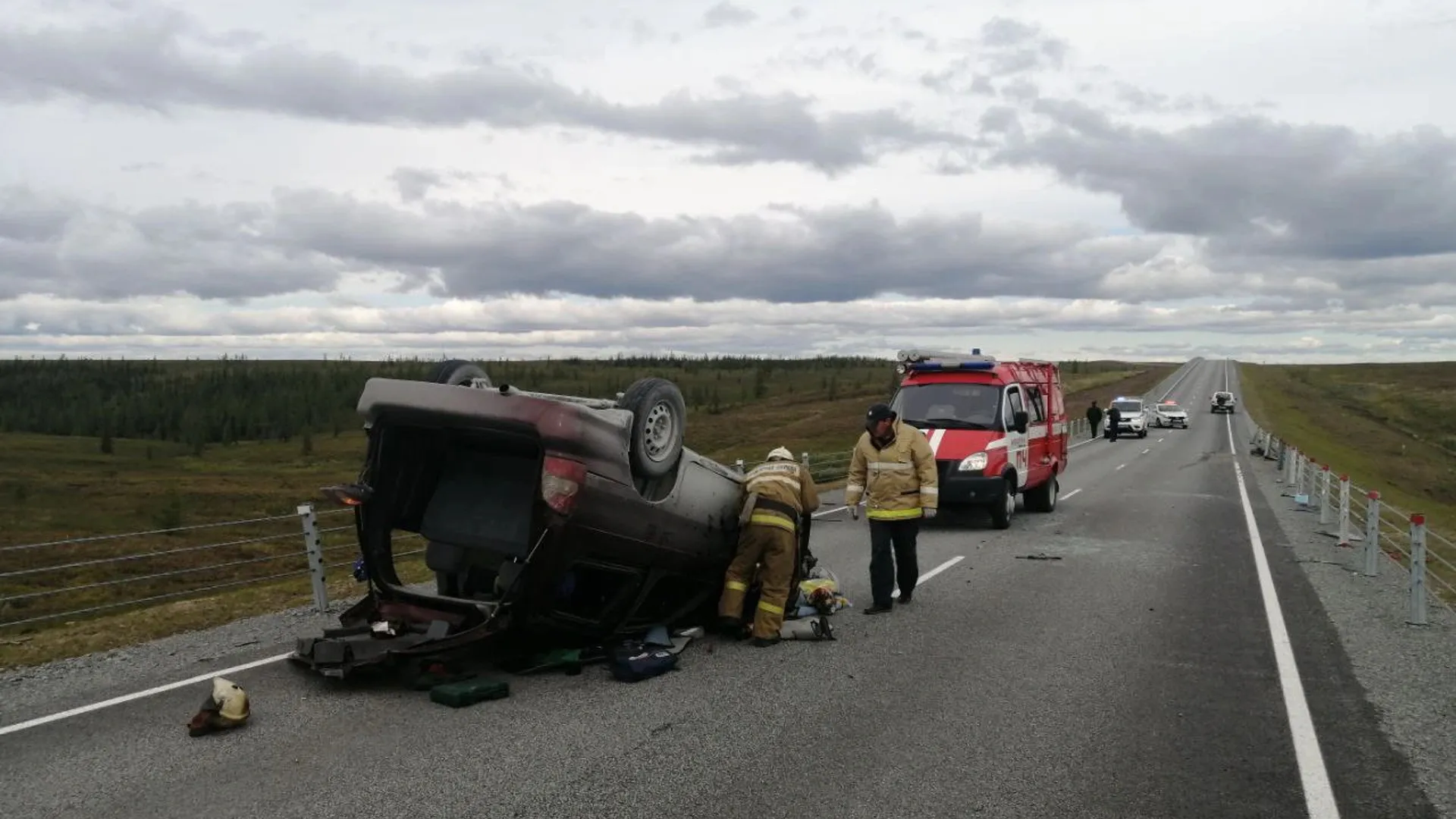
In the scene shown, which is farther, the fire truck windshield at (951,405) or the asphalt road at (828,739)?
the fire truck windshield at (951,405)

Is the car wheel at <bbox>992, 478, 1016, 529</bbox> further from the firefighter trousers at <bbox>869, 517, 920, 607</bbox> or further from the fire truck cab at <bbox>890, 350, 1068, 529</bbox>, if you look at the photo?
the firefighter trousers at <bbox>869, 517, 920, 607</bbox>

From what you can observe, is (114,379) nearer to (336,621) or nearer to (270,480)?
(270,480)

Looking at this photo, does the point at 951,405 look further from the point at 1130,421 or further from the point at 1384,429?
the point at 1384,429

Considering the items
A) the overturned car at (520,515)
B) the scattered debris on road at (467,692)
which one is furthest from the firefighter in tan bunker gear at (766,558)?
the scattered debris on road at (467,692)

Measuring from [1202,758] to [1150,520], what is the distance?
37.3 ft

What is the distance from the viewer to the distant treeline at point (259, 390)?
90.3 meters

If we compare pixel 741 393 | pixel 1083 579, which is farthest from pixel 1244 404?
pixel 1083 579

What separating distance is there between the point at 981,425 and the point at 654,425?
890cm

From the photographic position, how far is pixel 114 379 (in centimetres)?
13675

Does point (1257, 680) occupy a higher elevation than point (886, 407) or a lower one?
lower

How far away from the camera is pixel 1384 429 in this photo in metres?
58.9

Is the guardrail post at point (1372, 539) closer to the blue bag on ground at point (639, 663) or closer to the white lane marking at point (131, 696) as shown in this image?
the blue bag on ground at point (639, 663)

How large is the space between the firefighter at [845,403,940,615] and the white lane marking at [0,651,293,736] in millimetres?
4708

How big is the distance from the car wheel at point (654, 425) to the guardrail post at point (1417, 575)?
6.45 meters
